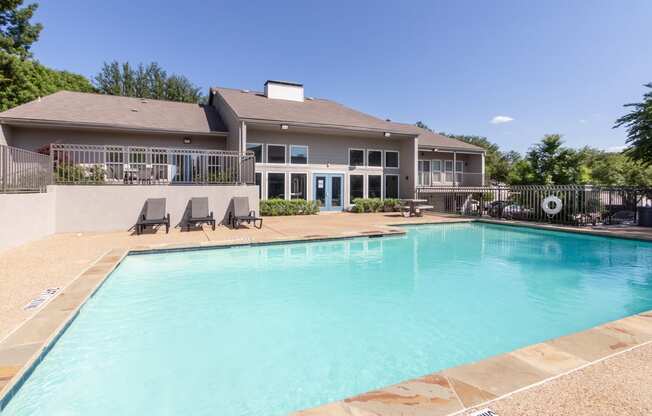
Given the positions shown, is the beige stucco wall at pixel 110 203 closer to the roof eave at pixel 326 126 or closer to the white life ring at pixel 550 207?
the roof eave at pixel 326 126

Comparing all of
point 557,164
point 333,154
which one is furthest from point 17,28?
point 557,164

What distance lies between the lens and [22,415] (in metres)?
2.42

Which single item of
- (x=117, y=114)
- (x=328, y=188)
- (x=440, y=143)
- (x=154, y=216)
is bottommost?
(x=154, y=216)

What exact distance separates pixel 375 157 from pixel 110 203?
14102mm

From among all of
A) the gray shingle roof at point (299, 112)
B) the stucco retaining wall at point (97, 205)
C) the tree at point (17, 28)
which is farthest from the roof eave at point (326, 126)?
the tree at point (17, 28)

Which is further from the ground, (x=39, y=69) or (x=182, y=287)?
(x=39, y=69)

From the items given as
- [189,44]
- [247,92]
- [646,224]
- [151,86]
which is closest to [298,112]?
[247,92]

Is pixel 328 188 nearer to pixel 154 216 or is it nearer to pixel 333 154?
pixel 333 154

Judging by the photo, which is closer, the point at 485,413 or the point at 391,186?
the point at 485,413

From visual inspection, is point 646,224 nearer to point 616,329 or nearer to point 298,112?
point 616,329

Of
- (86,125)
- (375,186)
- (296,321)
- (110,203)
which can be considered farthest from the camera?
(375,186)

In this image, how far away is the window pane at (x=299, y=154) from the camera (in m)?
18.0

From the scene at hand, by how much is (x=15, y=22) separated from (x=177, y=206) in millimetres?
21760

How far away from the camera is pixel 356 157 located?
19734 mm
